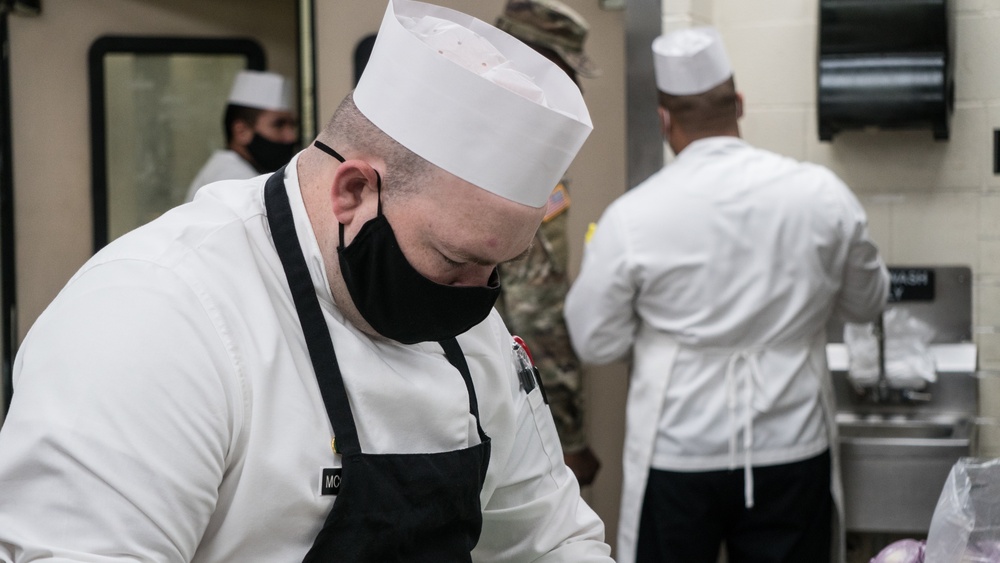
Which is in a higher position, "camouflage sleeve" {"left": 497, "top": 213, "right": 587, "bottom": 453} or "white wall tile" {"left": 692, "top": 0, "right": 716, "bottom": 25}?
"white wall tile" {"left": 692, "top": 0, "right": 716, "bottom": 25}

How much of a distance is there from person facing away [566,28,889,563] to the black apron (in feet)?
3.93

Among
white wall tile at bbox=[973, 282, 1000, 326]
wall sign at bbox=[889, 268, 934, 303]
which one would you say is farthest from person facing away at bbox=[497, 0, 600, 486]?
white wall tile at bbox=[973, 282, 1000, 326]

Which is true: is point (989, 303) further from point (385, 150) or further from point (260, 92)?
point (260, 92)

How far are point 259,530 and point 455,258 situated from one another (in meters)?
0.32

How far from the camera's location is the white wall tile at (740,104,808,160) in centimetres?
272

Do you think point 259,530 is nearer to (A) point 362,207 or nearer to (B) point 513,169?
(A) point 362,207

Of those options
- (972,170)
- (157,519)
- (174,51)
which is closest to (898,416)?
(972,170)

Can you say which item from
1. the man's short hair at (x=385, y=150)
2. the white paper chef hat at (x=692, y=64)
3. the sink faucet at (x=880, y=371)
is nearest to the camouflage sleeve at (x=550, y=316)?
the white paper chef hat at (x=692, y=64)

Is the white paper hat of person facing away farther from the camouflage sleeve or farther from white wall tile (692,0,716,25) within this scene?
white wall tile (692,0,716,25)

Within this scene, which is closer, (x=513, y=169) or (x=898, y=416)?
(x=513, y=169)

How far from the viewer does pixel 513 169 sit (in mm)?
1096

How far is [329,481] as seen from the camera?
1.06 meters

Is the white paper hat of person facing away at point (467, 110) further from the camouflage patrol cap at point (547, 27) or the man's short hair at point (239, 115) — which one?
the man's short hair at point (239, 115)

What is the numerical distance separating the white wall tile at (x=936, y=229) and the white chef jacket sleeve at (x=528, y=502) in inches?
63.6
